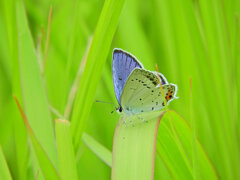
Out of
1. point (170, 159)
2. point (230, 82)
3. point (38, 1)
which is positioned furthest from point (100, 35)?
point (38, 1)

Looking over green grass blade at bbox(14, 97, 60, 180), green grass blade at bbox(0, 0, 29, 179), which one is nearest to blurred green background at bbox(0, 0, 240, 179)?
green grass blade at bbox(0, 0, 29, 179)

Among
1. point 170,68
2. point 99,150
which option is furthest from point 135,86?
point 170,68

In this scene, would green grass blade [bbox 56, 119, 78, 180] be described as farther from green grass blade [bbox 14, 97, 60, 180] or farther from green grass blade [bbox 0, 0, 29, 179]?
green grass blade [bbox 0, 0, 29, 179]

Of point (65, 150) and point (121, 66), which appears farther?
point (121, 66)

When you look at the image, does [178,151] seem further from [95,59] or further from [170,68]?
[170,68]

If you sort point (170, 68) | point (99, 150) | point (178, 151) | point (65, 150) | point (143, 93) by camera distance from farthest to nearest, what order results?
point (170, 68)
point (143, 93)
point (99, 150)
point (178, 151)
point (65, 150)

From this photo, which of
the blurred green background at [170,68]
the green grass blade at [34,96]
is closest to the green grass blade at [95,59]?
the green grass blade at [34,96]

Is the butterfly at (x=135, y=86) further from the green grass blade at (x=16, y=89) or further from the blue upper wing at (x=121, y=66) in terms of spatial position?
the green grass blade at (x=16, y=89)
